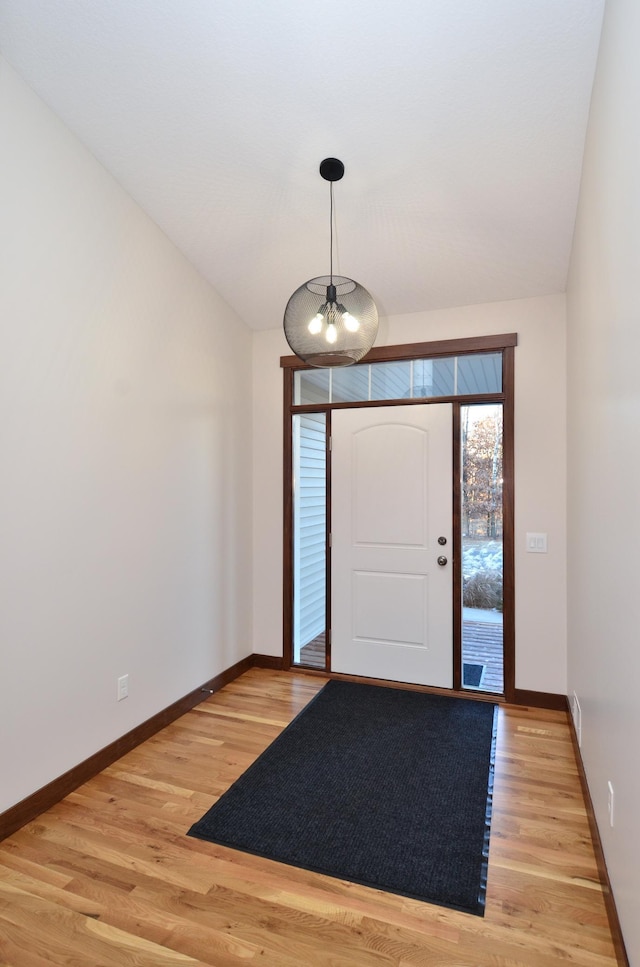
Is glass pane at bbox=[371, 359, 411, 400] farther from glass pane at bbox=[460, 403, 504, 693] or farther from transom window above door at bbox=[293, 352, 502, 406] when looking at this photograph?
glass pane at bbox=[460, 403, 504, 693]

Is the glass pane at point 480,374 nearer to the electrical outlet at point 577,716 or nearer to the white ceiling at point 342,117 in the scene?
the white ceiling at point 342,117

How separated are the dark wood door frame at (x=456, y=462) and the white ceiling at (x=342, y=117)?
454 millimetres

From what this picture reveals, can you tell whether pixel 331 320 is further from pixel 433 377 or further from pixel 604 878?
pixel 604 878

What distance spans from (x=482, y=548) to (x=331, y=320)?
2.06 m

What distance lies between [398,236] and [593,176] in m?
1.16

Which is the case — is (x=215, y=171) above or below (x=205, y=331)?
above

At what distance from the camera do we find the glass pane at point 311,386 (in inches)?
157

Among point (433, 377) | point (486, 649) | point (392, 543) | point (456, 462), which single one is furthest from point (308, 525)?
point (486, 649)

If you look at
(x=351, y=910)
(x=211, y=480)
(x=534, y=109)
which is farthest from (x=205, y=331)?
(x=351, y=910)

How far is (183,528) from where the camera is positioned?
323cm

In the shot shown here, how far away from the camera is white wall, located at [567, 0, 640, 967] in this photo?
1.32m

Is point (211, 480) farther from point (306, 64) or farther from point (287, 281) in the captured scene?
point (306, 64)

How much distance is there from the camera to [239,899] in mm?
1747

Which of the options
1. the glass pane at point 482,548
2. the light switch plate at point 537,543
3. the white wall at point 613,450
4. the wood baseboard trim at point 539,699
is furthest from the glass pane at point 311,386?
the wood baseboard trim at point 539,699
